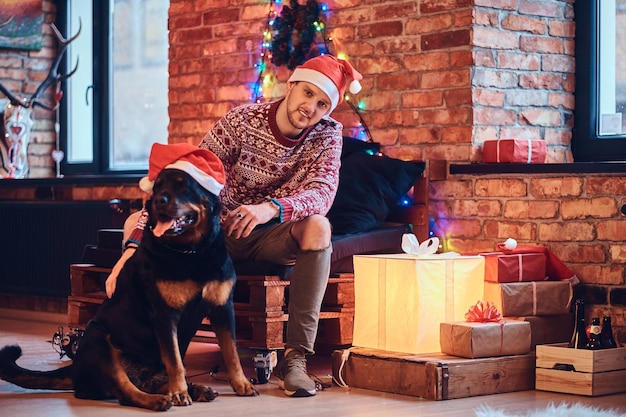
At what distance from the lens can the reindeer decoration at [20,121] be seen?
6.70 m

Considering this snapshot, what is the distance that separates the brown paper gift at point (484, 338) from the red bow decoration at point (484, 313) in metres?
0.03

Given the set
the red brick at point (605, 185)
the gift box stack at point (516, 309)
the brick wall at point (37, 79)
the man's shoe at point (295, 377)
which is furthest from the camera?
the brick wall at point (37, 79)

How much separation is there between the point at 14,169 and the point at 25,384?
328 centimetres

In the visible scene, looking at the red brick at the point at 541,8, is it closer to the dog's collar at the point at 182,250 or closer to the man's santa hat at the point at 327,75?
the man's santa hat at the point at 327,75

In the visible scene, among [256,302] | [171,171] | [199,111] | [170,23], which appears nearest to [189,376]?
[256,302]

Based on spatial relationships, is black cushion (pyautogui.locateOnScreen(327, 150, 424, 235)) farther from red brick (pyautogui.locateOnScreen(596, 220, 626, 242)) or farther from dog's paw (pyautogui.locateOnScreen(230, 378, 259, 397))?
dog's paw (pyautogui.locateOnScreen(230, 378, 259, 397))

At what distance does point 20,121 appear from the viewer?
671 cm

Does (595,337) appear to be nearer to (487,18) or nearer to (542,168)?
(542,168)

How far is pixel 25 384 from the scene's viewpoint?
147 inches

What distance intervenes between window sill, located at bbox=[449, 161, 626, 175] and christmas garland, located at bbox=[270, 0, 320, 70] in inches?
38.3

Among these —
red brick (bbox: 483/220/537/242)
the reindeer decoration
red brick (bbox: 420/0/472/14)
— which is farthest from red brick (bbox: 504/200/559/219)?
the reindeer decoration

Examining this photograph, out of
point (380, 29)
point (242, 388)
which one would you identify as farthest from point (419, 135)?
point (242, 388)

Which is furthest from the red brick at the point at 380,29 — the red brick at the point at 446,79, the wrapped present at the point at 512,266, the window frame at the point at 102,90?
the window frame at the point at 102,90

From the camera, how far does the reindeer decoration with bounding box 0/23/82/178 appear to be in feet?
22.0
